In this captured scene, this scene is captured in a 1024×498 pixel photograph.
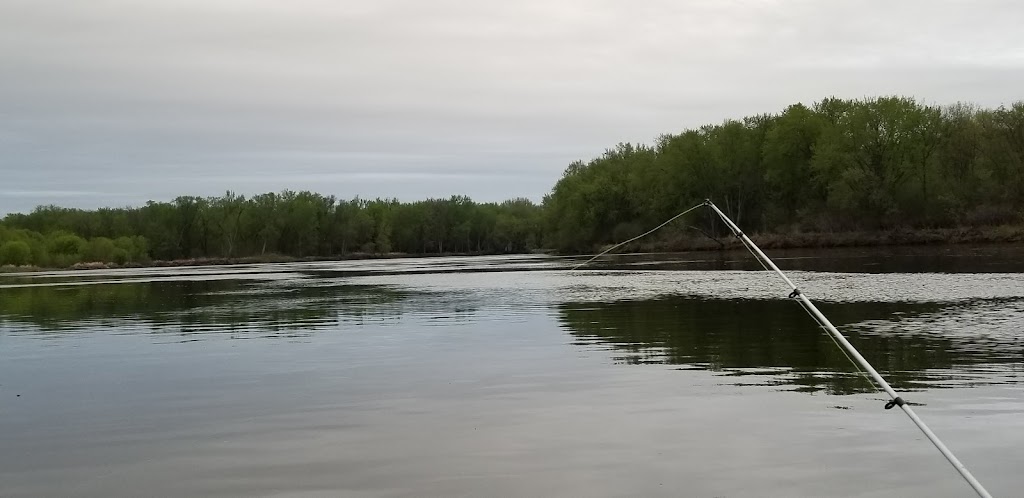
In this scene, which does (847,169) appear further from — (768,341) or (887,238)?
(768,341)

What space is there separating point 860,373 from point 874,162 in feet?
260

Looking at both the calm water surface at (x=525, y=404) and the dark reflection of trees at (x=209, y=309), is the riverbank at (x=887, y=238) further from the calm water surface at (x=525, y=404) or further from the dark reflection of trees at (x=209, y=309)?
the calm water surface at (x=525, y=404)

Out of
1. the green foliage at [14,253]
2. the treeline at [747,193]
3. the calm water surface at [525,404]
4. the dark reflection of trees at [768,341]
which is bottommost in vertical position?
the calm water surface at [525,404]

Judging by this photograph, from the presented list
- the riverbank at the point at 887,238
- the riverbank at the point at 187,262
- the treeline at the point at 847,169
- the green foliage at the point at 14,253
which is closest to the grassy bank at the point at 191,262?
the riverbank at the point at 187,262

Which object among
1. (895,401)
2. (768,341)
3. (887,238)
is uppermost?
(887,238)

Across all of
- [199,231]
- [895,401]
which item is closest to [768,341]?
[895,401]

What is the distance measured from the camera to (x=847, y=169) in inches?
3440

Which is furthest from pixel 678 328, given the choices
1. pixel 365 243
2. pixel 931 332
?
pixel 365 243

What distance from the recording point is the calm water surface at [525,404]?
952cm

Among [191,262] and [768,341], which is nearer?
[768,341]

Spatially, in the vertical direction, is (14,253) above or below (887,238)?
below

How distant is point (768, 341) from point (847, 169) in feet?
241

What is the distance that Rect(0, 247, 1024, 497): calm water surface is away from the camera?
952 cm

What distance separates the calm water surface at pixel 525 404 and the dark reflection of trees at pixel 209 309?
1.00 metres
